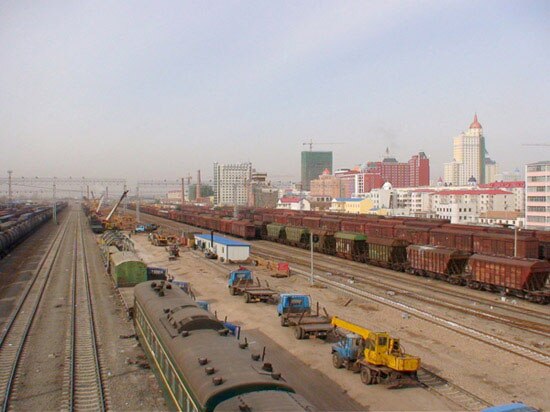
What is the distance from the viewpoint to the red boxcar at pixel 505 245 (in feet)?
122

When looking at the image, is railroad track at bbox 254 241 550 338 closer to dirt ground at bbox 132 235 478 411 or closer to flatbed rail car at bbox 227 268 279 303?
dirt ground at bbox 132 235 478 411

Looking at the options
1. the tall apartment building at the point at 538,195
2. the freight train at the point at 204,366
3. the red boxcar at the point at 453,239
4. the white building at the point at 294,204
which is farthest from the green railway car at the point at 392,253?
the white building at the point at 294,204

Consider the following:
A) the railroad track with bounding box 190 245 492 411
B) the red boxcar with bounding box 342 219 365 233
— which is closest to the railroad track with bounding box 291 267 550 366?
the railroad track with bounding box 190 245 492 411

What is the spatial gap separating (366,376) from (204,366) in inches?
316

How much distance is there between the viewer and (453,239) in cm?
4381

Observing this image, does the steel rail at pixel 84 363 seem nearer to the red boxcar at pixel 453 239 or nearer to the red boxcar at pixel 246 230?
the red boxcar at pixel 453 239

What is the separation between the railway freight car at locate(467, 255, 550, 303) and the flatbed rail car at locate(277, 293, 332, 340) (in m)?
13.8

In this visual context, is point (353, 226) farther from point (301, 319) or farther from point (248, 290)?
point (301, 319)

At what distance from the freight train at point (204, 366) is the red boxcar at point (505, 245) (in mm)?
29274

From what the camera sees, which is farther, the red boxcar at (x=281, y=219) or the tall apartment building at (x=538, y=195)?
the tall apartment building at (x=538, y=195)

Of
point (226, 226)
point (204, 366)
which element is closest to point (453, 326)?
point (204, 366)

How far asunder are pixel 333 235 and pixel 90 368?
38.4 m

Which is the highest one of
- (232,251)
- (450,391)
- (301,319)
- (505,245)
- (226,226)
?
(505,245)

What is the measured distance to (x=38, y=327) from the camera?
2494 cm
